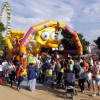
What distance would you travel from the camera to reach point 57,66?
672cm

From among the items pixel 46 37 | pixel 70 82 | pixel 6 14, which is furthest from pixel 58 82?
pixel 6 14

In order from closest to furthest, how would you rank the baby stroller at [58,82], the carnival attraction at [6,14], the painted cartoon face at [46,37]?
the baby stroller at [58,82]
the painted cartoon face at [46,37]
the carnival attraction at [6,14]

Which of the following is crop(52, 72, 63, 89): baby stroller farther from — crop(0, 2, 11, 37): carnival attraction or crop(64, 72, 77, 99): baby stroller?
crop(0, 2, 11, 37): carnival attraction

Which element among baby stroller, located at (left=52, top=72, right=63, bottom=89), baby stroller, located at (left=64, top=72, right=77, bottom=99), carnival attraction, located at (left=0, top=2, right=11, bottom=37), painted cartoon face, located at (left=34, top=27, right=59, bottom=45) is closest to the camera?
baby stroller, located at (left=64, top=72, right=77, bottom=99)

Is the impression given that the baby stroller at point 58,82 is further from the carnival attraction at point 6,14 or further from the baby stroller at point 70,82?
the carnival attraction at point 6,14

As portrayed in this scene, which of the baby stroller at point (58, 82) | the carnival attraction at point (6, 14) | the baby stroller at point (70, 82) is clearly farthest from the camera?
the carnival attraction at point (6, 14)

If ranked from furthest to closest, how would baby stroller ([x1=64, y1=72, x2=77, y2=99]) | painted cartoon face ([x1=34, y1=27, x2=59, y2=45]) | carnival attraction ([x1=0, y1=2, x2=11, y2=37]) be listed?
carnival attraction ([x1=0, y1=2, x2=11, y2=37])
painted cartoon face ([x1=34, y1=27, x2=59, y2=45])
baby stroller ([x1=64, y1=72, x2=77, y2=99])

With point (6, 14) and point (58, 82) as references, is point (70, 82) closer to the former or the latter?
point (58, 82)

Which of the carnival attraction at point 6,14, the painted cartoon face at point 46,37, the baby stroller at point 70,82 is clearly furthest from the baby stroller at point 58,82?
the carnival attraction at point 6,14

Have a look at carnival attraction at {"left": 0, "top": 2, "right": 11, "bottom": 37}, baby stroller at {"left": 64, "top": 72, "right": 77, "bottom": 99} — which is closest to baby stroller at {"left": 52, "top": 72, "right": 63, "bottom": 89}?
baby stroller at {"left": 64, "top": 72, "right": 77, "bottom": 99}

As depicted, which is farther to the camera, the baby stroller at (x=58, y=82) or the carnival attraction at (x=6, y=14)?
the carnival attraction at (x=6, y=14)

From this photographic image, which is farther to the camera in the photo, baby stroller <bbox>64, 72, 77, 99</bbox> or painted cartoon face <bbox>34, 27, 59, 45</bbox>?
painted cartoon face <bbox>34, 27, 59, 45</bbox>

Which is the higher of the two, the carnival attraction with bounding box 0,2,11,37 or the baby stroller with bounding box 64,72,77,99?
the carnival attraction with bounding box 0,2,11,37

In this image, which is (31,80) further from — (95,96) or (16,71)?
(95,96)
